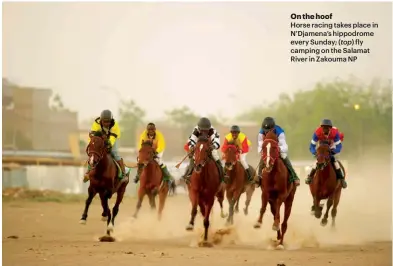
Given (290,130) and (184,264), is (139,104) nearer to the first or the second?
(290,130)

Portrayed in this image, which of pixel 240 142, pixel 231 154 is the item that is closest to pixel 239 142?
pixel 240 142

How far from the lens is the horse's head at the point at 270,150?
17.6 meters

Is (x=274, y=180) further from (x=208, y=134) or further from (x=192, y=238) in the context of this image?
(x=192, y=238)

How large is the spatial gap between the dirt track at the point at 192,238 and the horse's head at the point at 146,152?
4.29ft

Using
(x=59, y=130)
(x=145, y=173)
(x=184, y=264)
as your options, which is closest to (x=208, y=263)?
(x=184, y=264)

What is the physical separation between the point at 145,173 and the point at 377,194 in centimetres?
682

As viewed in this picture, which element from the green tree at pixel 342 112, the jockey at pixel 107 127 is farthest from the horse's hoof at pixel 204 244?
the green tree at pixel 342 112

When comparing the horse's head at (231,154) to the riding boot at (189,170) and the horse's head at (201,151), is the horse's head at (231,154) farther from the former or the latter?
the horse's head at (201,151)

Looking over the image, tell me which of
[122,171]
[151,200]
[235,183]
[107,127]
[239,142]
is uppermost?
[107,127]

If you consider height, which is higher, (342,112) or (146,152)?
(342,112)

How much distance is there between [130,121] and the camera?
105ft

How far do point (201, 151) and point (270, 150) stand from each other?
1277mm

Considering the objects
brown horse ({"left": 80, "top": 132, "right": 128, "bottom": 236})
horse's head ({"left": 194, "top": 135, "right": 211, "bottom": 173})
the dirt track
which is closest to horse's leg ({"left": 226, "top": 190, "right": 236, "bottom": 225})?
the dirt track

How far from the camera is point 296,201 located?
2570 cm
